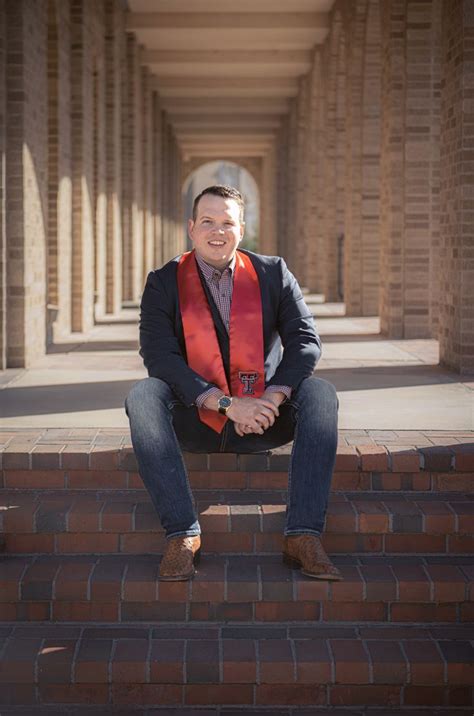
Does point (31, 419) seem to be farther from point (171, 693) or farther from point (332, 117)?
point (332, 117)

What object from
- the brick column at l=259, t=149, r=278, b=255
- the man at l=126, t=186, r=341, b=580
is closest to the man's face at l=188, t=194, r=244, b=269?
the man at l=126, t=186, r=341, b=580

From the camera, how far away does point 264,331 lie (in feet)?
13.7

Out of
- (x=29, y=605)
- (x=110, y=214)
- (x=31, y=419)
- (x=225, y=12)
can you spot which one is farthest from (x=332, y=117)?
(x=29, y=605)

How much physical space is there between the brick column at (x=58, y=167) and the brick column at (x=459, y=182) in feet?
13.0

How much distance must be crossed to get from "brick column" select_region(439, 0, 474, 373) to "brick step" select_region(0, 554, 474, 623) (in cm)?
406

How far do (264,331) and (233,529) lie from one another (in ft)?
2.50

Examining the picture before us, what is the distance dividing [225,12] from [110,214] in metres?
4.20

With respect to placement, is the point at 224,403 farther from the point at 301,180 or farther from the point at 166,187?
the point at 166,187

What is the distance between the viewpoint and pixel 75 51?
1176 cm

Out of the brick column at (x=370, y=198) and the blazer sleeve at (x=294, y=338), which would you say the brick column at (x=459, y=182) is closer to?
the blazer sleeve at (x=294, y=338)

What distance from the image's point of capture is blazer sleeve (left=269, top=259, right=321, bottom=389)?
4.00 metres

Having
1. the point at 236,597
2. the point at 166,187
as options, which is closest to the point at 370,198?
the point at 236,597

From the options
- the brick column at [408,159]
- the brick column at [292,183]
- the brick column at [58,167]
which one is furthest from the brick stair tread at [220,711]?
the brick column at [292,183]

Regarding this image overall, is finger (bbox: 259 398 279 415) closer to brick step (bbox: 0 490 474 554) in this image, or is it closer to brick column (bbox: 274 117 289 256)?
brick step (bbox: 0 490 474 554)
